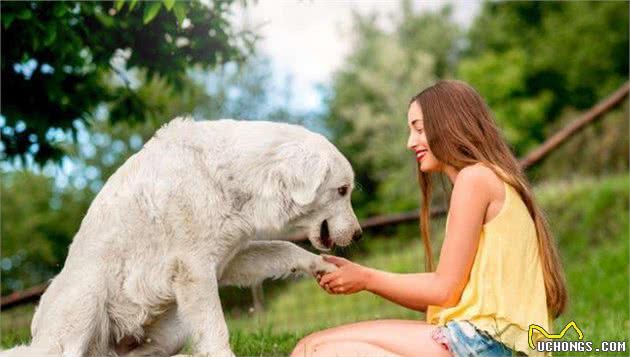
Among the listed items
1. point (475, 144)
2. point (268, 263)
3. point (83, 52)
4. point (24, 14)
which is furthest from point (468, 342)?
point (83, 52)

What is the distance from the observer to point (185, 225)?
451 centimetres

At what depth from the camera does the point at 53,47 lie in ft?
24.0

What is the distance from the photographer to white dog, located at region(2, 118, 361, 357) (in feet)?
14.8

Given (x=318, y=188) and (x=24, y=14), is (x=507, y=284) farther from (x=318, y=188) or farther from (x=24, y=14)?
(x=24, y=14)

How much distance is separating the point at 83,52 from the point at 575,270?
7.18m

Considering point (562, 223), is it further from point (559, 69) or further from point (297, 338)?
point (559, 69)

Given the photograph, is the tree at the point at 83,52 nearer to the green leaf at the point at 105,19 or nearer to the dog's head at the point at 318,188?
the green leaf at the point at 105,19

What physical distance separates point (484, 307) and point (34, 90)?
523 cm

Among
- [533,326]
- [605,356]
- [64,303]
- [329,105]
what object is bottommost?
[605,356]

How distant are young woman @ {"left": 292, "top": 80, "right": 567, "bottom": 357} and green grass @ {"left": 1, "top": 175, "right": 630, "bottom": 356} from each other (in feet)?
9.57

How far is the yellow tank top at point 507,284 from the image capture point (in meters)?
4.30

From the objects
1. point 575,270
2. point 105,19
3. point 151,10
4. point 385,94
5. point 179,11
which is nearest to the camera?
point 179,11

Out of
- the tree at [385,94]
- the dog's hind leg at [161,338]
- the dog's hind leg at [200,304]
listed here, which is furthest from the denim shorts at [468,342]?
the tree at [385,94]

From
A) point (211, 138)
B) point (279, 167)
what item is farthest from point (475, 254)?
point (211, 138)
